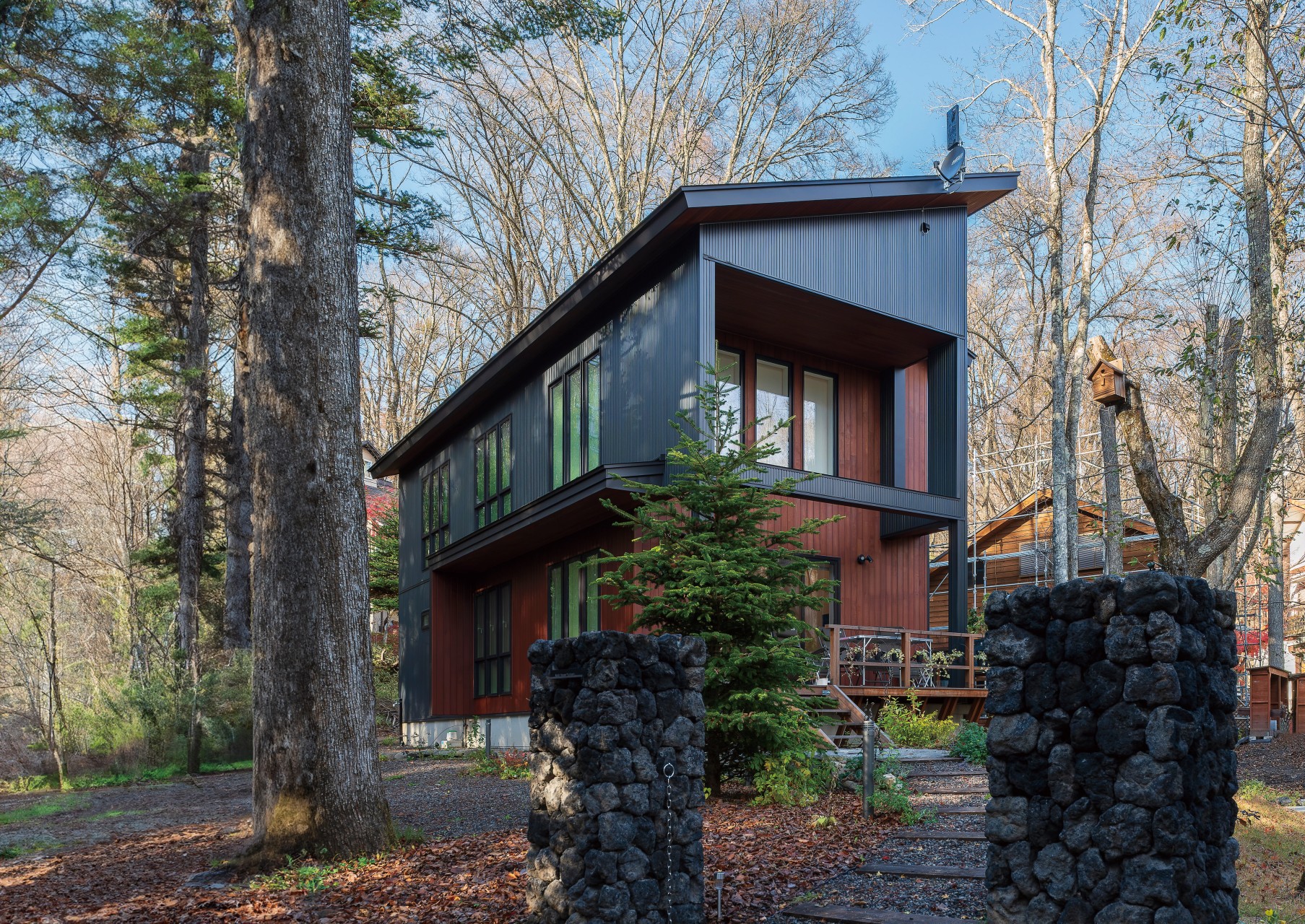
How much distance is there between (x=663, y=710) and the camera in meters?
6.15

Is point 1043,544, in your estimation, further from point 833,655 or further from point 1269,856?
point 1269,856

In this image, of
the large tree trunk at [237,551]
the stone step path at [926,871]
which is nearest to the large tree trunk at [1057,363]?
the stone step path at [926,871]

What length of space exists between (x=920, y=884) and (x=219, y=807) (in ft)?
31.3

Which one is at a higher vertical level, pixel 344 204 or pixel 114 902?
pixel 344 204

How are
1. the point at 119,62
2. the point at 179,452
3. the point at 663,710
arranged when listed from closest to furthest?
the point at 663,710 → the point at 119,62 → the point at 179,452

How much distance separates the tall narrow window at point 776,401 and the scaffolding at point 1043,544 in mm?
6756

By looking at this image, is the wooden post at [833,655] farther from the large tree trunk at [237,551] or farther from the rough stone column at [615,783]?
the large tree trunk at [237,551]

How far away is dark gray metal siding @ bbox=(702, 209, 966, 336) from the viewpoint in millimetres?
13516

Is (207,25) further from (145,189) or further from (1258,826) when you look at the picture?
(1258,826)

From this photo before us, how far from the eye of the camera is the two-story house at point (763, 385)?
1338 centimetres

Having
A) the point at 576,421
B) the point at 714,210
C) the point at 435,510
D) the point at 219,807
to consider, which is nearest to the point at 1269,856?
the point at 714,210

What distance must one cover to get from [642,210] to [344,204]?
18310 mm

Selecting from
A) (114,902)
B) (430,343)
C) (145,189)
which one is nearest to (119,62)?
(145,189)

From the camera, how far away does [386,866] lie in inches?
303
